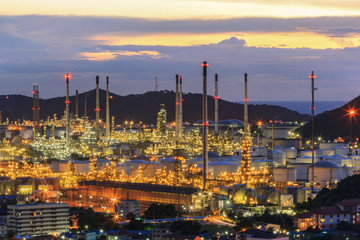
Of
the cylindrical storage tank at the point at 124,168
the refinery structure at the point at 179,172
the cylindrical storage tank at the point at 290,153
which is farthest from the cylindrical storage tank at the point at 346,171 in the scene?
the cylindrical storage tank at the point at 124,168

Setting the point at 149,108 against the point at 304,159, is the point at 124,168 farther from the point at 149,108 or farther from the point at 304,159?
the point at 149,108

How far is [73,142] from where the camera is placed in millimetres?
51344

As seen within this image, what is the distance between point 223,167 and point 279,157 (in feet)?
15.0

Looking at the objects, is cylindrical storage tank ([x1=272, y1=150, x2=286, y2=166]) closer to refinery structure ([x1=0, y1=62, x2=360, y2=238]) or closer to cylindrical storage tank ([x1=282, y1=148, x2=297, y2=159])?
refinery structure ([x1=0, y1=62, x2=360, y2=238])

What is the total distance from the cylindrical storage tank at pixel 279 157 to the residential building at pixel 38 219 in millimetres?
14157

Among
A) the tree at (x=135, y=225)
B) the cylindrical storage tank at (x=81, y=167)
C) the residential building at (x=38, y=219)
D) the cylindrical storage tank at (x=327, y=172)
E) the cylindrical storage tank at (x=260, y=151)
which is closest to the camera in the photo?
the tree at (x=135, y=225)

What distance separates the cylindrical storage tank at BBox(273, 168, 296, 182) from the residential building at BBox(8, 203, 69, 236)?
32.6 feet

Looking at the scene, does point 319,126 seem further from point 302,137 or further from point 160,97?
point 160,97

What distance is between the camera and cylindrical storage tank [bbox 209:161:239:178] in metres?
36.6

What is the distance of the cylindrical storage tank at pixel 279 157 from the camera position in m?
40.0

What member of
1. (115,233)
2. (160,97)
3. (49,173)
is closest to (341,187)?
(115,233)

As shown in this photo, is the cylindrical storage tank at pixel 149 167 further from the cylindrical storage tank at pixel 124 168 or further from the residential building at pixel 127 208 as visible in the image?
the residential building at pixel 127 208

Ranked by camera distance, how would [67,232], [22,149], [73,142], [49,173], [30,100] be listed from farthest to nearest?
[30,100] → [73,142] → [22,149] → [49,173] → [67,232]

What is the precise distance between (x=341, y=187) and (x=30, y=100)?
253 ft
